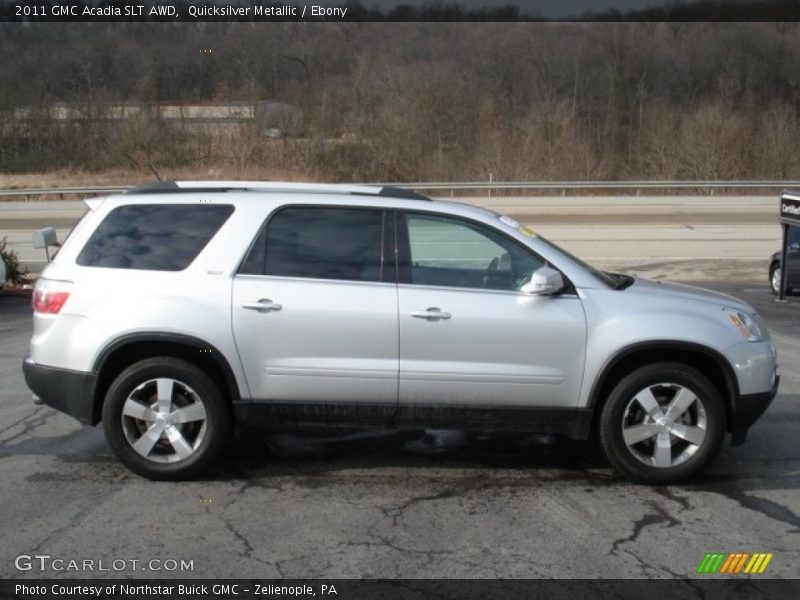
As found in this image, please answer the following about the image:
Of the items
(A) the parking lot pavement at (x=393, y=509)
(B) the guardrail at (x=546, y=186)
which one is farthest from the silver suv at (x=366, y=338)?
(B) the guardrail at (x=546, y=186)

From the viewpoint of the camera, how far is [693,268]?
59.3 ft

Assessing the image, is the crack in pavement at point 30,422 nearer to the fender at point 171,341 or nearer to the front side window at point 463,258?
the fender at point 171,341

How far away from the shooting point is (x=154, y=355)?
19.1 ft

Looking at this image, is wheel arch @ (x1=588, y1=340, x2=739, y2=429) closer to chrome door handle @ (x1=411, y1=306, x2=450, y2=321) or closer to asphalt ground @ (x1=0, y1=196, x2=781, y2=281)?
Result: chrome door handle @ (x1=411, y1=306, x2=450, y2=321)

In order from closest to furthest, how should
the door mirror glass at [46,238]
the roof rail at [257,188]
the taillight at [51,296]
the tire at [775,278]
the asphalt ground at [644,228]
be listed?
the taillight at [51,296], the roof rail at [257,188], the door mirror glass at [46,238], the tire at [775,278], the asphalt ground at [644,228]

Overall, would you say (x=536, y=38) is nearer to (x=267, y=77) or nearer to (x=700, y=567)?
(x=267, y=77)

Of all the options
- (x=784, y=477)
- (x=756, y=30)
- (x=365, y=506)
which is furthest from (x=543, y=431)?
(x=756, y=30)

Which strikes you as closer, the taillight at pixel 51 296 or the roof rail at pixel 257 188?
the taillight at pixel 51 296

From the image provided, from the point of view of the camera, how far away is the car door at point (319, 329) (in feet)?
18.3

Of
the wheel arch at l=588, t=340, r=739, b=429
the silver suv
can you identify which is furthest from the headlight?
the wheel arch at l=588, t=340, r=739, b=429

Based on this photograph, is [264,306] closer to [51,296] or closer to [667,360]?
[51,296]

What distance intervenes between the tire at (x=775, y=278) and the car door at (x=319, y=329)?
37.0 ft

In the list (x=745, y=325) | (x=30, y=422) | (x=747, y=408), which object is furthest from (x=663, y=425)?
(x=30, y=422)
